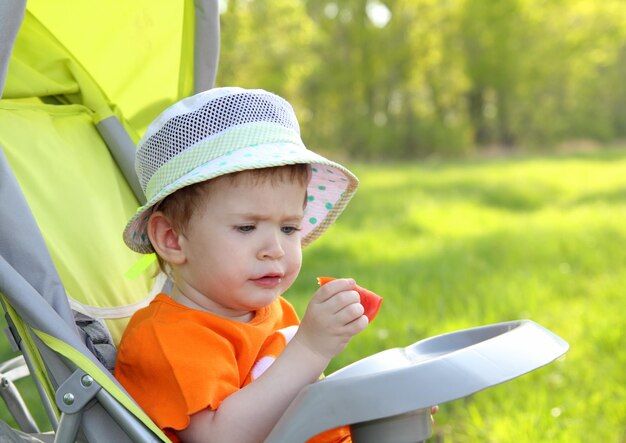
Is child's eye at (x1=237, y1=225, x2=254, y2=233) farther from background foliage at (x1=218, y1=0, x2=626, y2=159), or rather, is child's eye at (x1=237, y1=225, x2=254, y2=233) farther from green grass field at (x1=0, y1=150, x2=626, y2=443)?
background foliage at (x1=218, y1=0, x2=626, y2=159)

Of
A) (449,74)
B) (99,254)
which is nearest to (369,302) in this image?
(99,254)

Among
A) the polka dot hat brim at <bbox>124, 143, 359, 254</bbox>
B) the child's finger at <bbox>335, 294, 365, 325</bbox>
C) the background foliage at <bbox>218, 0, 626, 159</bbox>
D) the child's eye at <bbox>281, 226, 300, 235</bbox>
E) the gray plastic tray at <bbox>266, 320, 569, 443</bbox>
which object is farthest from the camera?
the background foliage at <bbox>218, 0, 626, 159</bbox>

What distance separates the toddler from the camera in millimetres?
1523

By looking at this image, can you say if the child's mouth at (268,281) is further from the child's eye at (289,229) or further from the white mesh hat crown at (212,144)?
the white mesh hat crown at (212,144)

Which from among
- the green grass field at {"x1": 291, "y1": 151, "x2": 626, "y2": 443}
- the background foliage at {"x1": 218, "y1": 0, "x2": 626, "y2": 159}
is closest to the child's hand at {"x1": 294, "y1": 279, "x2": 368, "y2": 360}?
the green grass field at {"x1": 291, "y1": 151, "x2": 626, "y2": 443}

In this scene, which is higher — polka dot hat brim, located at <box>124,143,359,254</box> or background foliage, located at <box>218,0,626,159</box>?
polka dot hat brim, located at <box>124,143,359,254</box>

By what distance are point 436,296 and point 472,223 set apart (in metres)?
2.72

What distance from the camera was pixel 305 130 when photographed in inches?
869

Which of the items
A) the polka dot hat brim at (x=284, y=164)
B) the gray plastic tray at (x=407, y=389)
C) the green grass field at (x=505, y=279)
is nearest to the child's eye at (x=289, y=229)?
the polka dot hat brim at (x=284, y=164)

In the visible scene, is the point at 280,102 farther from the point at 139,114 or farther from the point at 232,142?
the point at 139,114

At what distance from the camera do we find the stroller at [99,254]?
131cm

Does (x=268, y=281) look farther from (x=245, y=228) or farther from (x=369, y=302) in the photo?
(x=369, y=302)

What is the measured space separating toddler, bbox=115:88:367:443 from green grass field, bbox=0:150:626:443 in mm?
1331

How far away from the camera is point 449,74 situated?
2225cm
